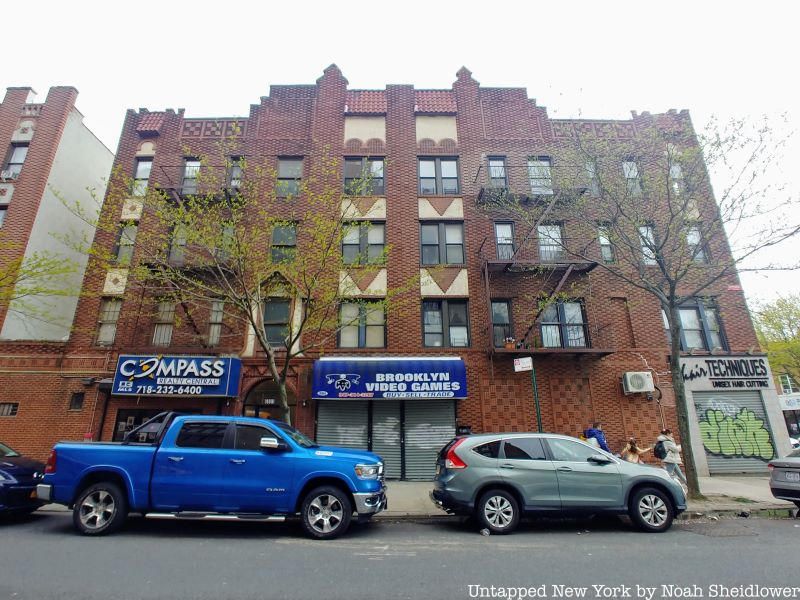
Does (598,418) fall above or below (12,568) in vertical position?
above

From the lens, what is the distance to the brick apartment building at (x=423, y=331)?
43.7ft

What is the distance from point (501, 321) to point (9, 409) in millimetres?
17366

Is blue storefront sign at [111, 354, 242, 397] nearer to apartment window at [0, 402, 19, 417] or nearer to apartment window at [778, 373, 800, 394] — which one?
apartment window at [0, 402, 19, 417]

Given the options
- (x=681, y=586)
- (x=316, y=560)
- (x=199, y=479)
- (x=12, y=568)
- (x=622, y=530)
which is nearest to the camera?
(x=681, y=586)

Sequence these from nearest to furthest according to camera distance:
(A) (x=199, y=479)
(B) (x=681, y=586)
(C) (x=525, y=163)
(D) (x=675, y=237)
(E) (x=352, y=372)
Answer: (B) (x=681, y=586), (A) (x=199, y=479), (D) (x=675, y=237), (E) (x=352, y=372), (C) (x=525, y=163)

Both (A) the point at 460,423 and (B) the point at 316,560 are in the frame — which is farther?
(A) the point at 460,423

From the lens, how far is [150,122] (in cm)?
1758

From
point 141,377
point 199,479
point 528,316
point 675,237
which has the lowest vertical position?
point 199,479

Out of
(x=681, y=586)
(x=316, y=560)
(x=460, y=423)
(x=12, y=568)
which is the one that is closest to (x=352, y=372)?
(x=460, y=423)

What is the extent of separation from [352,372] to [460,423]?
410 centimetres

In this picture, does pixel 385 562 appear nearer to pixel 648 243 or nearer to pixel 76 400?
pixel 648 243

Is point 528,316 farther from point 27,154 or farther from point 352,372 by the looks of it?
point 27,154

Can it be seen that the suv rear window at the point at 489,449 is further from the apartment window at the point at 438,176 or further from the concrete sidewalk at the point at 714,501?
the apartment window at the point at 438,176

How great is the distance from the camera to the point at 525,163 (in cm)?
1659
